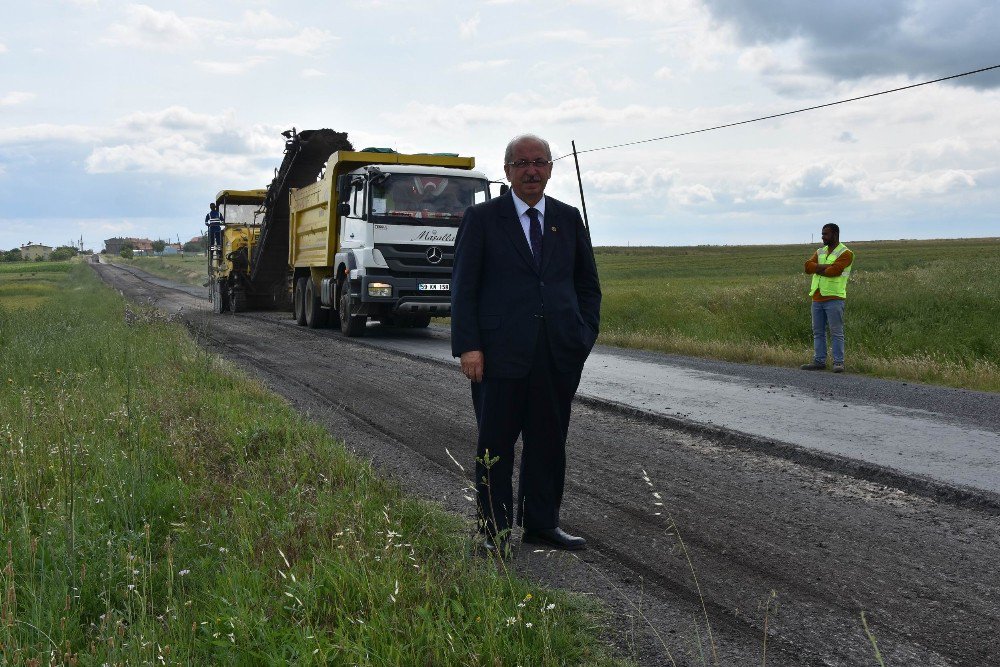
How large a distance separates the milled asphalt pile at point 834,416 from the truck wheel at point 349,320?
5972 mm

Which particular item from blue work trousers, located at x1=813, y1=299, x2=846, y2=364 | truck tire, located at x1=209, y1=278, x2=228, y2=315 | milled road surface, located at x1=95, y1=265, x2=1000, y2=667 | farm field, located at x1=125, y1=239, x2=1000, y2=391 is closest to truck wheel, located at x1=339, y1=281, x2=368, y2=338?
farm field, located at x1=125, y1=239, x2=1000, y2=391

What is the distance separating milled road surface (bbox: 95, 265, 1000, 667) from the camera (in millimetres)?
3242

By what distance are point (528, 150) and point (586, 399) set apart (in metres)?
5.04

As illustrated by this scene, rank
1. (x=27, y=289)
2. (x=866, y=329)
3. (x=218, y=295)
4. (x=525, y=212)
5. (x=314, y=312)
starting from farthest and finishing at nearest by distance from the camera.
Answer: (x=27, y=289) < (x=218, y=295) < (x=314, y=312) < (x=866, y=329) < (x=525, y=212)

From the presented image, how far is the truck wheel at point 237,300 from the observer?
24078mm

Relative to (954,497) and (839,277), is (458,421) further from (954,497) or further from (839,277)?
(839,277)

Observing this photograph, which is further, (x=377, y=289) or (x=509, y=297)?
(x=377, y=289)

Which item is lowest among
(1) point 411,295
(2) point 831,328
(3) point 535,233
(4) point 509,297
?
(2) point 831,328

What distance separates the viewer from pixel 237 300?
24172 mm

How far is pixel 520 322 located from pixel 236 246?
69.5 ft

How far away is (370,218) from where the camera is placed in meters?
15.3

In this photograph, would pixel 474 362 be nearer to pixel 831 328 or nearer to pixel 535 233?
pixel 535 233

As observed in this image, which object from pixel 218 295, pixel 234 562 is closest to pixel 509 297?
pixel 234 562

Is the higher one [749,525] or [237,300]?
[237,300]
